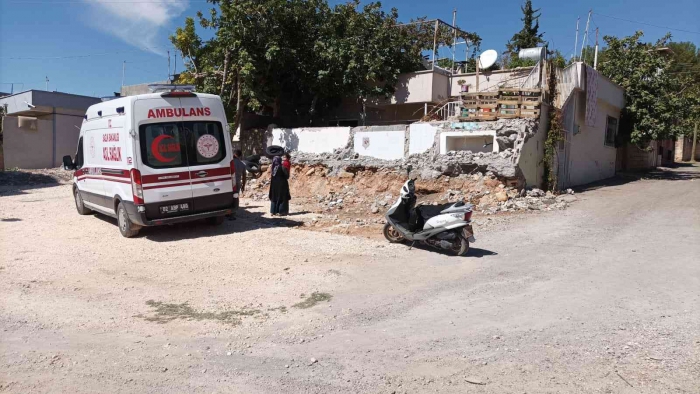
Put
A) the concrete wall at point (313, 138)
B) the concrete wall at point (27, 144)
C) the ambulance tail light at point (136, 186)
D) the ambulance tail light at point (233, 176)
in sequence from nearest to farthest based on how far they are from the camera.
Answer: the ambulance tail light at point (136, 186), the ambulance tail light at point (233, 176), the concrete wall at point (313, 138), the concrete wall at point (27, 144)

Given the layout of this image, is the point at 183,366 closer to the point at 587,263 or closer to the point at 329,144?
the point at 587,263

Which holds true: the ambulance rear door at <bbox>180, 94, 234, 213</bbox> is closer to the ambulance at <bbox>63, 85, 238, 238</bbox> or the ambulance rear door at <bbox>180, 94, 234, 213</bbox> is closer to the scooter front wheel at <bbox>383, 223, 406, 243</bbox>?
the ambulance at <bbox>63, 85, 238, 238</bbox>

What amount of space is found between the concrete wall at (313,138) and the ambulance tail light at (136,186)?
9687mm

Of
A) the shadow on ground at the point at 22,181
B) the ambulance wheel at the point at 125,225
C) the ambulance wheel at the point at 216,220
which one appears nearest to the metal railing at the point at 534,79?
the ambulance wheel at the point at 216,220

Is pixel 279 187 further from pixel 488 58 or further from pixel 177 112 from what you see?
pixel 488 58

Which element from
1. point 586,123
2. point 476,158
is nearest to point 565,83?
point 586,123

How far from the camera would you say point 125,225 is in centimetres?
927

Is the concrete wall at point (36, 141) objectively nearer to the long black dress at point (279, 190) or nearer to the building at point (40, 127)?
the building at point (40, 127)

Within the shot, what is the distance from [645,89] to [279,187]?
18445 mm

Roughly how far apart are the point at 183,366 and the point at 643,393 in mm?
3602

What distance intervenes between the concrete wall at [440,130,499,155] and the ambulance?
24.3 ft

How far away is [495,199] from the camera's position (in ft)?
43.3

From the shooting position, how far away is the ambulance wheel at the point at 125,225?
30.0 feet

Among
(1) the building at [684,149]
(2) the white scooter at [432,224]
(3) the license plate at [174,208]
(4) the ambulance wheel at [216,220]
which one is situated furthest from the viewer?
(1) the building at [684,149]
